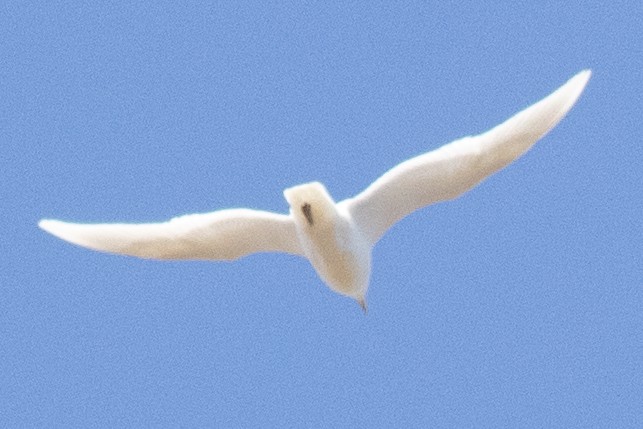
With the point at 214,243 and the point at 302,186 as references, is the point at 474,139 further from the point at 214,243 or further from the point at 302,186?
the point at 214,243

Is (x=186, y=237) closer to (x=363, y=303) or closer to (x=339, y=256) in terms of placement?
(x=339, y=256)

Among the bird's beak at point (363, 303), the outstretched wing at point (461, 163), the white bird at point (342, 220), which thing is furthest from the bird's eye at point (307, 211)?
the bird's beak at point (363, 303)

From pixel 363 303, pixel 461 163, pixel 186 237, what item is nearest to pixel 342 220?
pixel 363 303

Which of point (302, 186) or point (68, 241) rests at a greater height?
point (68, 241)

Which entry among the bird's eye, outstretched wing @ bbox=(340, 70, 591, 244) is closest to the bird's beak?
outstretched wing @ bbox=(340, 70, 591, 244)

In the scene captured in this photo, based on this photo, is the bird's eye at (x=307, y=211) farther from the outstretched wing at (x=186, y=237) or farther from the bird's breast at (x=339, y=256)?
the outstretched wing at (x=186, y=237)

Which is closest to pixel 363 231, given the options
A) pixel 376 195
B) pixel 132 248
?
pixel 376 195

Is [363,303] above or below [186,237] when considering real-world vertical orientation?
below
